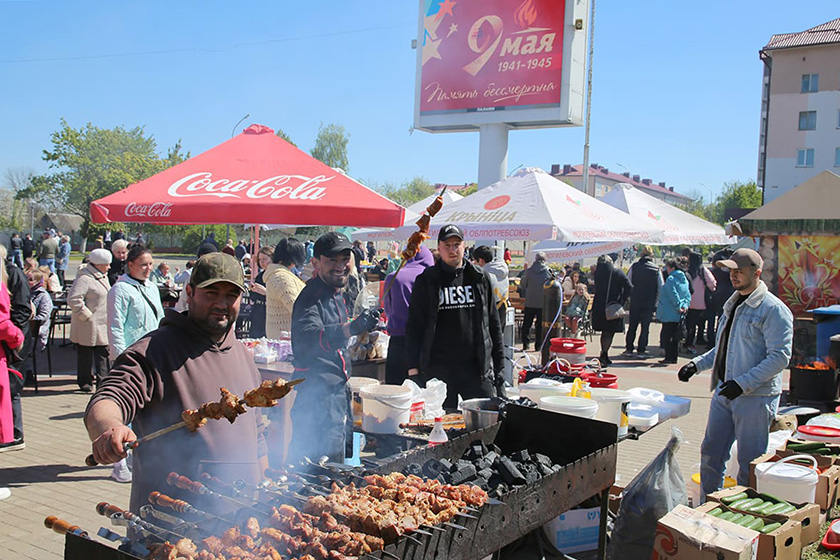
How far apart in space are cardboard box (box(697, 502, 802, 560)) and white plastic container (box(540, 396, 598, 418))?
0.94 meters

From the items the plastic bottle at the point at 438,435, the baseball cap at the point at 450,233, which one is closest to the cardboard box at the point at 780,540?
the plastic bottle at the point at 438,435

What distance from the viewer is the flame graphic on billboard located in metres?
25.4

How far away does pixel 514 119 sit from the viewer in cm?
2653

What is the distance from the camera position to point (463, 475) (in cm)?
309

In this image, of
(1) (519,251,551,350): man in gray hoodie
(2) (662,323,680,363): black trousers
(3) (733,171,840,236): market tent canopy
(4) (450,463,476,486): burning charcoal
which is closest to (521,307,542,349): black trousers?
(1) (519,251,551,350): man in gray hoodie

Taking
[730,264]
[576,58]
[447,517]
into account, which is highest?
[576,58]

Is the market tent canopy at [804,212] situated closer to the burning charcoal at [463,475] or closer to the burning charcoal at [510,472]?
Result: the burning charcoal at [510,472]

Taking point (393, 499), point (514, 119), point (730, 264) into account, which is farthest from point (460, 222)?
point (514, 119)

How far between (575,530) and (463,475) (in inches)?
51.8

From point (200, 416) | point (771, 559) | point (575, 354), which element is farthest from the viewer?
point (575, 354)

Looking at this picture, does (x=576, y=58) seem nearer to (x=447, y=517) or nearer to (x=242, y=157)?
(x=242, y=157)

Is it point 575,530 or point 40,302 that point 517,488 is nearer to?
point 575,530

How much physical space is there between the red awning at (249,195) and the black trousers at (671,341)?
26.2 feet

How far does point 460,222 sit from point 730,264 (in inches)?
226
